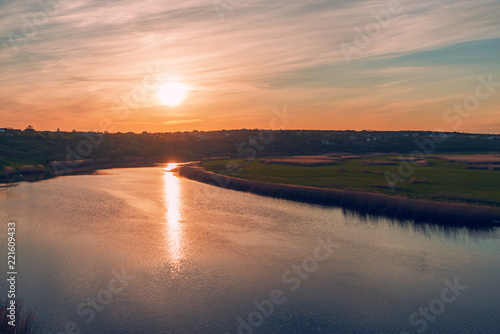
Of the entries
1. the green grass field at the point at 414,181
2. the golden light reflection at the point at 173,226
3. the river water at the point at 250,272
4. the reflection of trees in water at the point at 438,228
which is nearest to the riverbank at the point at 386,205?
the reflection of trees in water at the point at 438,228

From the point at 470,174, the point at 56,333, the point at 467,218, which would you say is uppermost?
the point at 470,174

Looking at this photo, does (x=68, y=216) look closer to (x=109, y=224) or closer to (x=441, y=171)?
(x=109, y=224)

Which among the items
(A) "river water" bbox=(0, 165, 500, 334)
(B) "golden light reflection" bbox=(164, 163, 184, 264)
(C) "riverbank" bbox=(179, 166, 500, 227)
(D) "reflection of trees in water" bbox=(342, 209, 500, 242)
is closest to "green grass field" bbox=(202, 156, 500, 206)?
(C) "riverbank" bbox=(179, 166, 500, 227)

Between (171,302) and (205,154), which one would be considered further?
(205,154)

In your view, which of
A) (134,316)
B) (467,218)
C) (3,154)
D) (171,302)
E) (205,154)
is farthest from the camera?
(205,154)

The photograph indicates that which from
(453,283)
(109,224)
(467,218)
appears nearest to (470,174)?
(467,218)

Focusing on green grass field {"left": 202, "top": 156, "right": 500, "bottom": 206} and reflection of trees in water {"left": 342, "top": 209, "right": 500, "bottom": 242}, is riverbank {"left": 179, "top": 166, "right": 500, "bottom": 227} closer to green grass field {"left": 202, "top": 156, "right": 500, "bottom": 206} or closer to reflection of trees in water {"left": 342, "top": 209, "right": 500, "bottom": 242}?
reflection of trees in water {"left": 342, "top": 209, "right": 500, "bottom": 242}
